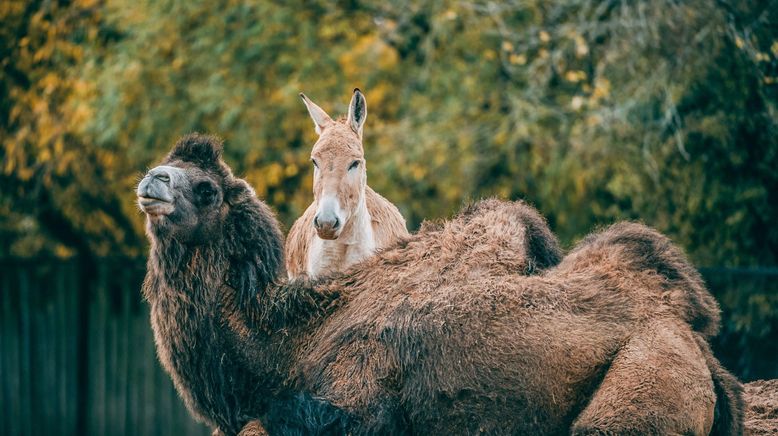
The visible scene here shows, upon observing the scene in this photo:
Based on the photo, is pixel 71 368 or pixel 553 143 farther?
pixel 553 143

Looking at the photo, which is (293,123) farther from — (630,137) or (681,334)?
(681,334)

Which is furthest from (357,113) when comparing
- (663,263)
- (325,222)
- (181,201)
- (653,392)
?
(653,392)

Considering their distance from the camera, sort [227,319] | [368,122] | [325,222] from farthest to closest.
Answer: [368,122] < [325,222] < [227,319]

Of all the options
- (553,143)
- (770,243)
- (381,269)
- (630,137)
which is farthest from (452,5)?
(381,269)

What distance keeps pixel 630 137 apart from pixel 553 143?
2.17 metres

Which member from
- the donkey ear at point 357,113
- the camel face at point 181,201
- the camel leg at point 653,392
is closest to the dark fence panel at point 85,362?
the donkey ear at point 357,113

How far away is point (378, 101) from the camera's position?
16547mm

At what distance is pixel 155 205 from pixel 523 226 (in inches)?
69.5

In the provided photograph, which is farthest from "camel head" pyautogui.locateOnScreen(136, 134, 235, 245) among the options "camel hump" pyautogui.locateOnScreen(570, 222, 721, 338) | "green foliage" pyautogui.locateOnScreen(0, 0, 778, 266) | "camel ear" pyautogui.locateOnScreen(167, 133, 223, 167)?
"green foliage" pyautogui.locateOnScreen(0, 0, 778, 266)

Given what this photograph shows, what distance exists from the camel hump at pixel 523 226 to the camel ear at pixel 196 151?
128 centimetres

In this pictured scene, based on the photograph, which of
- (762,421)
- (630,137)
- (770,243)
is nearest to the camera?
(762,421)

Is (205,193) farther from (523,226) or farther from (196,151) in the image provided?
(523,226)

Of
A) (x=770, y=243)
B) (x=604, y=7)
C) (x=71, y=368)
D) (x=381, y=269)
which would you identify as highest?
(x=604, y=7)

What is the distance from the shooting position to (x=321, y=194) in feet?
23.9
